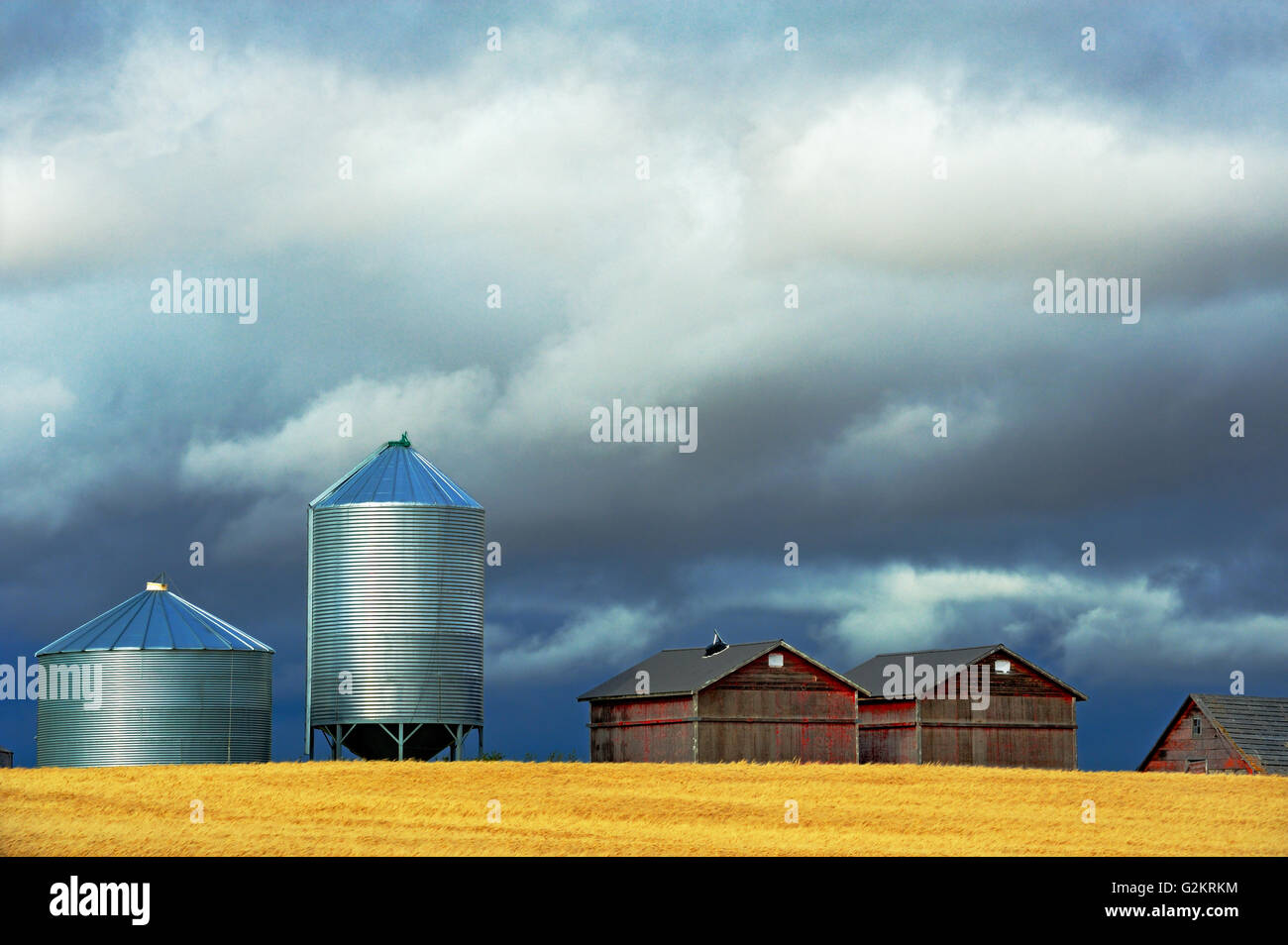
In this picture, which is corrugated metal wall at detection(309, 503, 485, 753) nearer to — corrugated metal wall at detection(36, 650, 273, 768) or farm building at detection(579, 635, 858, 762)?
corrugated metal wall at detection(36, 650, 273, 768)

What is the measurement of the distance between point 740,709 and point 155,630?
19.0 metres

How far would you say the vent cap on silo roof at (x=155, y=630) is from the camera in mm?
50031

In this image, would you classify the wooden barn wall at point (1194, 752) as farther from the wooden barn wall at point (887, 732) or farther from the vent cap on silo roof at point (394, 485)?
the vent cap on silo roof at point (394, 485)

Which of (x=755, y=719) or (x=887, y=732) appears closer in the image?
(x=755, y=719)

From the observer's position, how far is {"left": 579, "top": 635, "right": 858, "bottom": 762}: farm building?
5438cm

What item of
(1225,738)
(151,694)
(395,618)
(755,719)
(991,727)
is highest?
(395,618)

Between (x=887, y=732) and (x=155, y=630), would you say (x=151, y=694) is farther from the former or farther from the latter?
(x=887, y=732)

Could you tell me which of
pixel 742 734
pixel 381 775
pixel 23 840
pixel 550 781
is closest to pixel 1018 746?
pixel 742 734

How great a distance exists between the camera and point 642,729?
56719mm

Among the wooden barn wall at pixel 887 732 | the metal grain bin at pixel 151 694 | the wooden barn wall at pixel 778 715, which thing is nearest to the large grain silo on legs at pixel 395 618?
the metal grain bin at pixel 151 694

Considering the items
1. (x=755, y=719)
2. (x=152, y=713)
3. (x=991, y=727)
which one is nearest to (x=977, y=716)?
(x=991, y=727)

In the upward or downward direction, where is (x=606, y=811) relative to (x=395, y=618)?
downward

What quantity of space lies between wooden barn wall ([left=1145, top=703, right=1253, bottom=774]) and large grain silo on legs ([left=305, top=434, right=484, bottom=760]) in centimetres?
3097
